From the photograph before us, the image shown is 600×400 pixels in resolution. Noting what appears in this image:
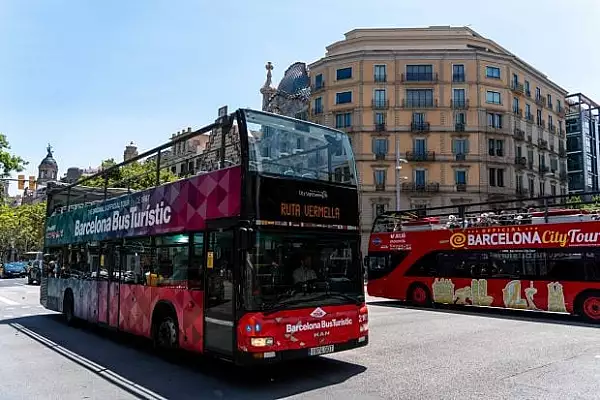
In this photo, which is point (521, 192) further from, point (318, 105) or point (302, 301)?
point (302, 301)

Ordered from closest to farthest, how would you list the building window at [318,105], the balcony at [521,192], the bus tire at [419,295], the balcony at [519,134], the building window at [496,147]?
the bus tire at [419,295] < the building window at [496,147] < the balcony at [521,192] < the balcony at [519,134] < the building window at [318,105]

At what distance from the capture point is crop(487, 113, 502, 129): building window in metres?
53.9

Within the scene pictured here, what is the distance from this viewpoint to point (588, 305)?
14.9 meters

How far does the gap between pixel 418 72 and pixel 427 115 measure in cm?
475

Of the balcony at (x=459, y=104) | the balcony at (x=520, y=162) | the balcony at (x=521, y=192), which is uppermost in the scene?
Result: the balcony at (x=459, y=104)

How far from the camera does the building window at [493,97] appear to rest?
5375 cm

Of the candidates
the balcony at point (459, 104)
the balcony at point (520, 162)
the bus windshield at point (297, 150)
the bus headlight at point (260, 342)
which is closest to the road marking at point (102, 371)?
the bus headlight at point (260, 342)

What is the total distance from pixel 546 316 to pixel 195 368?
1283 cm

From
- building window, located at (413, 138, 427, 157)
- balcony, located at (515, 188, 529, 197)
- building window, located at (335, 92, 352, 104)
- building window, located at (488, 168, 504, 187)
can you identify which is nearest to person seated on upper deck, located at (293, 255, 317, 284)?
building window, located at (413, 138, 427, 157)

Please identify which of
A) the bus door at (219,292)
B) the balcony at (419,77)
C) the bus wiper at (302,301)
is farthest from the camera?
the balcony at (419,77)

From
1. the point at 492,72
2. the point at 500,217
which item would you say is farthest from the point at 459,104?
the point at 500,217

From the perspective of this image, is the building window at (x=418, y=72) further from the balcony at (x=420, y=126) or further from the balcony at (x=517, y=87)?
the balcony at (x=517, y=87)

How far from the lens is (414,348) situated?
1028 cm

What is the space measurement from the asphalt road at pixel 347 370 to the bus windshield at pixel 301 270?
4.19 ft
